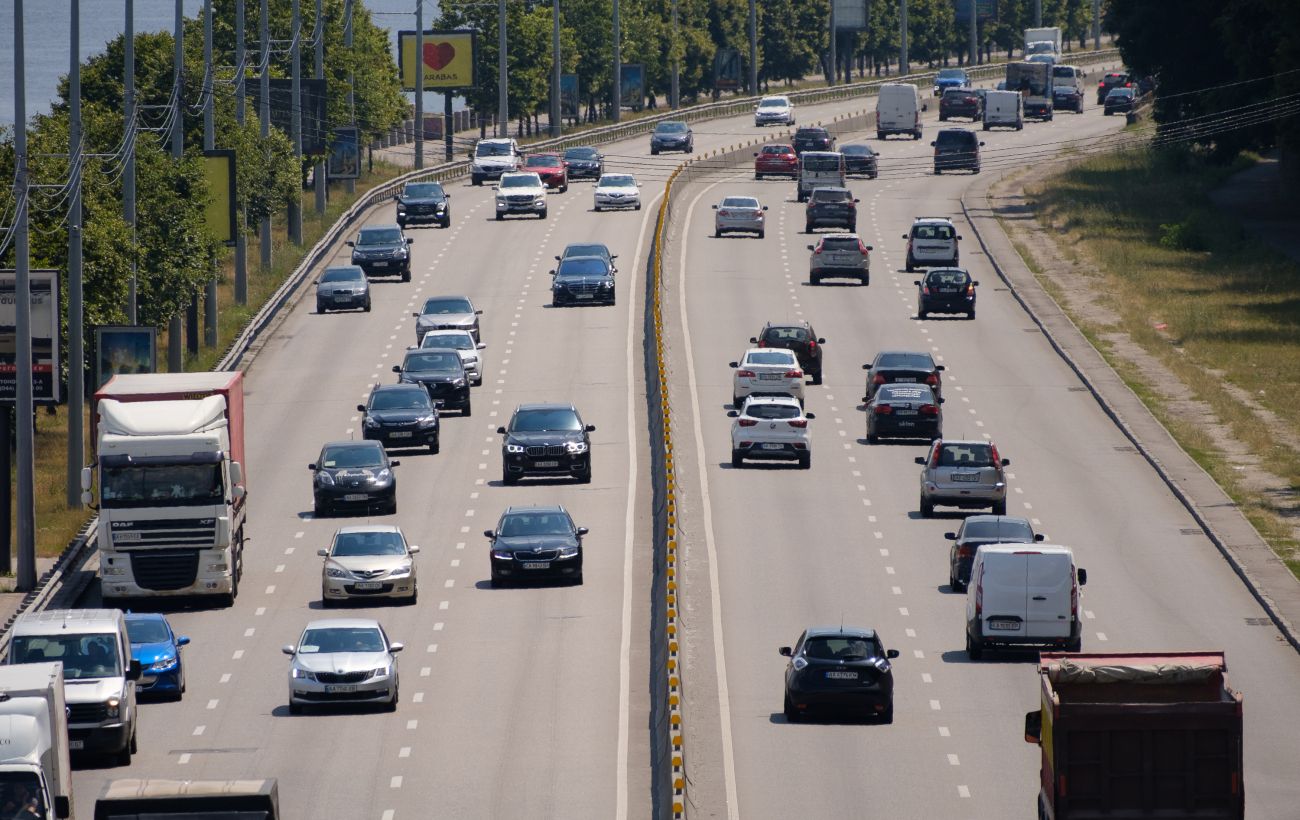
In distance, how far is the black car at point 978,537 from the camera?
4062cm

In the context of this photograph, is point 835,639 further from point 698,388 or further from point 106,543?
point 698,388

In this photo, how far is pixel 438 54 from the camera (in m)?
137

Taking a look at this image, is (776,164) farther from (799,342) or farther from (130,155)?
(130,155)

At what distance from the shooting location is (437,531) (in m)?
47.5

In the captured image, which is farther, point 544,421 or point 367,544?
point 544,421

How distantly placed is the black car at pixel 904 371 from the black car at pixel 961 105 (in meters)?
82.0

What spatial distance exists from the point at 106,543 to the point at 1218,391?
34.8 meters

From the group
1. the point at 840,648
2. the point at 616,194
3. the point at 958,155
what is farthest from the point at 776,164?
A: the point at 840,648

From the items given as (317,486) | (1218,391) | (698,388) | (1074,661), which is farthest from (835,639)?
(1218,391)

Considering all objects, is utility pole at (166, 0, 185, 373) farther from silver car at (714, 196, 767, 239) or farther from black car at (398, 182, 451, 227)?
silver car at (714, 196, 767, 239)

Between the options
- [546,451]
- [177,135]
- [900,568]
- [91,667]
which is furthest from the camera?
[177,135]

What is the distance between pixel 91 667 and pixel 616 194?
6838 centimetres

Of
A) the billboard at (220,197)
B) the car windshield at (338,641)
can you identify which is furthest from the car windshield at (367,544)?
the billboard at (220,197)

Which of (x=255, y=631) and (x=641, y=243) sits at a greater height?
(x=641, y=243)
